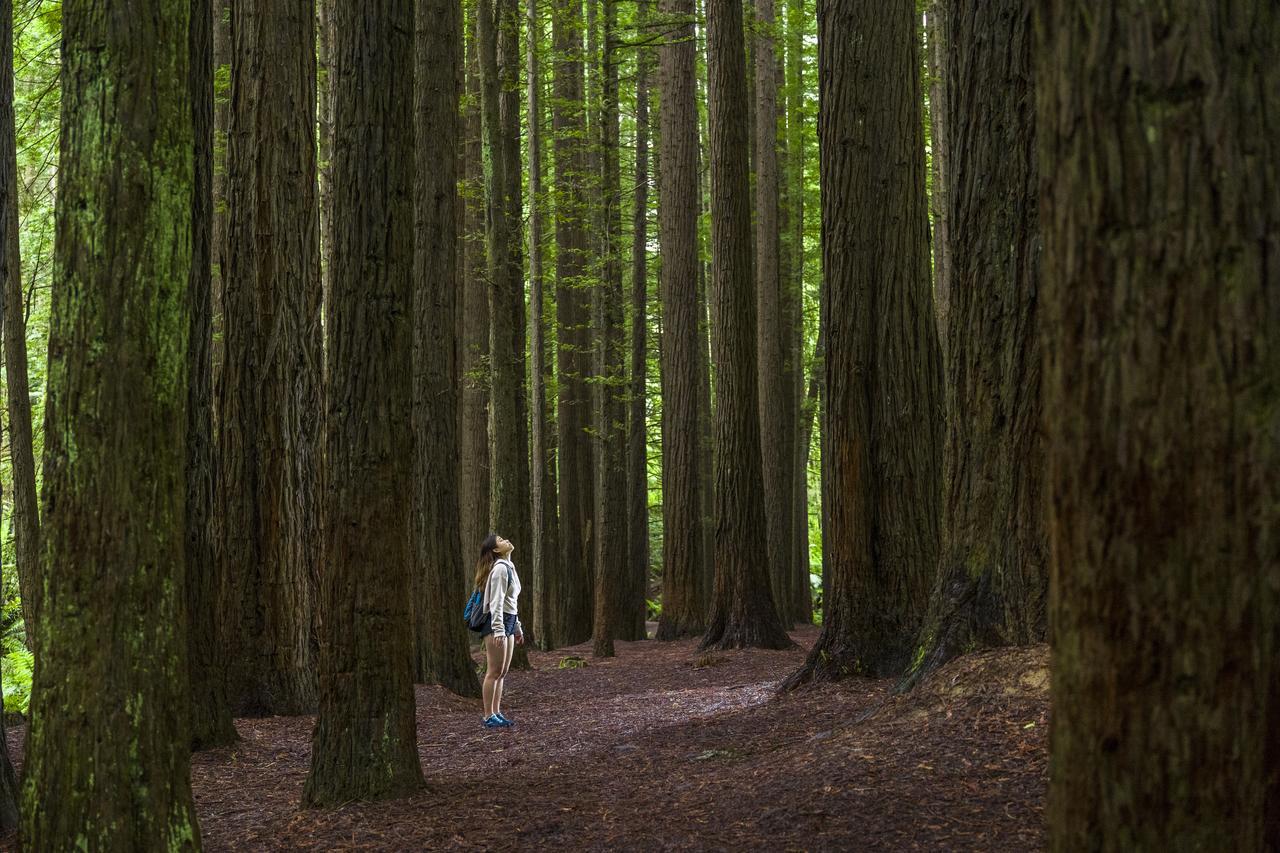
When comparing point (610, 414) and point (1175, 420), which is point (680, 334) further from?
point (1175, 420)

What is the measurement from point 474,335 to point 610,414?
3444 millimetres

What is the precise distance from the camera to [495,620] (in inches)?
409

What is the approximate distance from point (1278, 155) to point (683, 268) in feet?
49.2

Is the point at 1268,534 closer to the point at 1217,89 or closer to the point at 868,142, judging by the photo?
the point at 1217,89

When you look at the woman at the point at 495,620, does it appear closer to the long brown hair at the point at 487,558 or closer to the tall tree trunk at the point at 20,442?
the long brown hair at the point at 487,558

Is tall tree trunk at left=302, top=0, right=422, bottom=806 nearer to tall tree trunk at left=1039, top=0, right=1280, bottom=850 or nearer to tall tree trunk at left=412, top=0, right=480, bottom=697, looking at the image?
tall tree trunk at left=1039, top=0, right=1280, bottom=850

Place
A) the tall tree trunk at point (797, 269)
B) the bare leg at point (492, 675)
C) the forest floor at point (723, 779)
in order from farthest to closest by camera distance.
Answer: the tall tree trunk at point (797, 269), the bare leg at point (492, 675), the forest floor at point (723, 779)

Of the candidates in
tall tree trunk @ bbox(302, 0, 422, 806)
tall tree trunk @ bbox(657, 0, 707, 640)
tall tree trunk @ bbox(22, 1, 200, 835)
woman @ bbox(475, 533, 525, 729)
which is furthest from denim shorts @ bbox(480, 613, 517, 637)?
tall tree trunk @ bbox(657, 0, 707, 640)

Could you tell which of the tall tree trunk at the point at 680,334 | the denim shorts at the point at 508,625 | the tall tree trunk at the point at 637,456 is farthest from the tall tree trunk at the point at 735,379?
the denim shorts at the point at 508,625

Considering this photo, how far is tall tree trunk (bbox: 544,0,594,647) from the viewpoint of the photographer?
19.5 metres

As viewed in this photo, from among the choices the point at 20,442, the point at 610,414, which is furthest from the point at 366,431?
the point at 610,414

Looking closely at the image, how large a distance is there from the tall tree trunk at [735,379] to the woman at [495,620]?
15.5 ft

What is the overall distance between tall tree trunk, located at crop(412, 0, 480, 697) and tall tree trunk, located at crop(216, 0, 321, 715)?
2.10 metres

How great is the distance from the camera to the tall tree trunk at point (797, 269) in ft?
78.4
